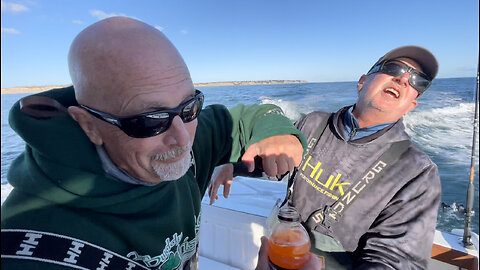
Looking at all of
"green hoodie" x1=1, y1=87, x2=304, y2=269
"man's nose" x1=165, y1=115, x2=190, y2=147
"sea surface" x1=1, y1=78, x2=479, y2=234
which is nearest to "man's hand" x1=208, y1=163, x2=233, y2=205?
"green hoodie" x1=1, y1=87, x2=304, y2=269

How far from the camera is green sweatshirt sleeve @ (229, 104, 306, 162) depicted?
0.92 m

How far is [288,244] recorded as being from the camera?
2.68 ft

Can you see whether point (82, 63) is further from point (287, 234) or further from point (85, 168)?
point (287, 234)

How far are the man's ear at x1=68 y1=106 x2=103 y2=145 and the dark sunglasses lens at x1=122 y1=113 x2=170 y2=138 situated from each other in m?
0.08

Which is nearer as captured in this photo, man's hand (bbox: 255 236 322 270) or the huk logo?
man's hand (bbox: 255 236 322 270)

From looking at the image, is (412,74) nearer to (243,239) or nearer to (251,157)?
(251,157)

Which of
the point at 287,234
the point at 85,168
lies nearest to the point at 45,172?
the point at 85,168

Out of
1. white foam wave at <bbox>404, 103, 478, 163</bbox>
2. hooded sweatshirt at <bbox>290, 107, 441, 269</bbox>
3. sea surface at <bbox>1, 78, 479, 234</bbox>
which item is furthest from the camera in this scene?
white foam wave at <bbox>404, 103, 478, 163</bbox>

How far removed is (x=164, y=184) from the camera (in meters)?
0.85

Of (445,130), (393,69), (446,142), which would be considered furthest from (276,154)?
(445,130)

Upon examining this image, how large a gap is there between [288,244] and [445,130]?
9524 mm

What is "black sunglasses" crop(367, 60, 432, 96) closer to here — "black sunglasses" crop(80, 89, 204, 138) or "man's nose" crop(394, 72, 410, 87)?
"man's nose" crop(394, 72, 410, 87)

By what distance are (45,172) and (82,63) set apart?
0.97 feet

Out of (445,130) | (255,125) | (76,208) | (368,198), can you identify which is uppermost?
(255,125)
